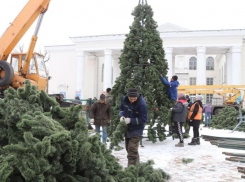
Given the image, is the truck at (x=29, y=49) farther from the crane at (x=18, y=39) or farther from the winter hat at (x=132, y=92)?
the winter hat at (x=132, y=92)

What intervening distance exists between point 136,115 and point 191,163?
2.07 metres

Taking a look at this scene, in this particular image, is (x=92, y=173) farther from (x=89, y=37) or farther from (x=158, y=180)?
(x=89, y=37)

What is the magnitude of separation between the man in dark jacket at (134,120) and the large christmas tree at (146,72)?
10.2ft

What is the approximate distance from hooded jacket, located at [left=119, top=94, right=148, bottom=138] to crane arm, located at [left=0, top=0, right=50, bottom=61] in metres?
8.89

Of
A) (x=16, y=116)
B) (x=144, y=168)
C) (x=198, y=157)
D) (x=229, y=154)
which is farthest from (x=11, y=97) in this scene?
(x=229, y=154)

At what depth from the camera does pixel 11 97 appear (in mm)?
3916

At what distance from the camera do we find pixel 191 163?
6.54 m

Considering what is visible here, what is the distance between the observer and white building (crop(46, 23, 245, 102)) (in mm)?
35844

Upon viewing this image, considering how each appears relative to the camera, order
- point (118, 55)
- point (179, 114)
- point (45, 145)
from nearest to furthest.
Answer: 1. point (45, 145)
2. point (179, 114)
3. point (118, 55)

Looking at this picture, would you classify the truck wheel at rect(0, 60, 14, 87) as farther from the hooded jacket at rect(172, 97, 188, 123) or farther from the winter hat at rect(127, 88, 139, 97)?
the winter hat at rect(127, 88, 139, 97)

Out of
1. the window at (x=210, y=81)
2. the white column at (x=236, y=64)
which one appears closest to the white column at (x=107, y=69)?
the white column at (x=236, y=64)

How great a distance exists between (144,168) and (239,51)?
34.8 m

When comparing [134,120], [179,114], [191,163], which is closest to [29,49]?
[179,114]

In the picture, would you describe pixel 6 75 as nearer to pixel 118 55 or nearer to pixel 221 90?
pixel 221 90
